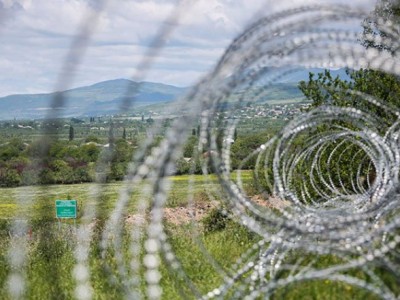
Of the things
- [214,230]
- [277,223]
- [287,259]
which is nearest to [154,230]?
[277,223]

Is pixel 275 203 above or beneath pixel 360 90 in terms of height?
beneath

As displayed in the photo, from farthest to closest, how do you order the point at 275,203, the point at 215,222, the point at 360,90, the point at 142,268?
1. the point at 275,203
2. the point at 215,222
3. the point at 360,90
4. the point at 142,268

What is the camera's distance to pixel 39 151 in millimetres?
6641

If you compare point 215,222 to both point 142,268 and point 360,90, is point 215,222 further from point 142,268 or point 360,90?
point 142,268

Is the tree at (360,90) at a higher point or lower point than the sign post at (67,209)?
higher

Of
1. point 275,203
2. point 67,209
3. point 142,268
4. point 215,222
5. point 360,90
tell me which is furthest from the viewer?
point 275,203

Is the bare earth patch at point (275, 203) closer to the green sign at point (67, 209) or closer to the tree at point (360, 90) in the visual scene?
the tree at point (360, 90)

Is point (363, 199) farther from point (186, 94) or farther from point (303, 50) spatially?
point (186, 94)

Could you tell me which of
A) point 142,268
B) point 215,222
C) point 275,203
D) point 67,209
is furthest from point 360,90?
point 142,268

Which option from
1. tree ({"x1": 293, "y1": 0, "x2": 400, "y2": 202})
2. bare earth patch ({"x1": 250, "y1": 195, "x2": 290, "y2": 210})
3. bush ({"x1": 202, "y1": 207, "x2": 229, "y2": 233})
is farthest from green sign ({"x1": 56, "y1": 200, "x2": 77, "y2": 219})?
tree ({"x1": 293, "y1": 0, "x2": 400, "y2": 202})

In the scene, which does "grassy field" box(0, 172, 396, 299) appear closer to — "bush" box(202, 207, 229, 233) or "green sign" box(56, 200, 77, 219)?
"green sign" box(56, 200, 77, 219)

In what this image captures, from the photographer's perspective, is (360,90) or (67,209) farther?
(360,90)

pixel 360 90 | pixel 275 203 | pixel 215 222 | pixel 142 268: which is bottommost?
pixel 215 222

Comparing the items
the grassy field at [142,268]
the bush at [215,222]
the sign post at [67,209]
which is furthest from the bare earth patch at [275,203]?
the sign post at [67,209]
